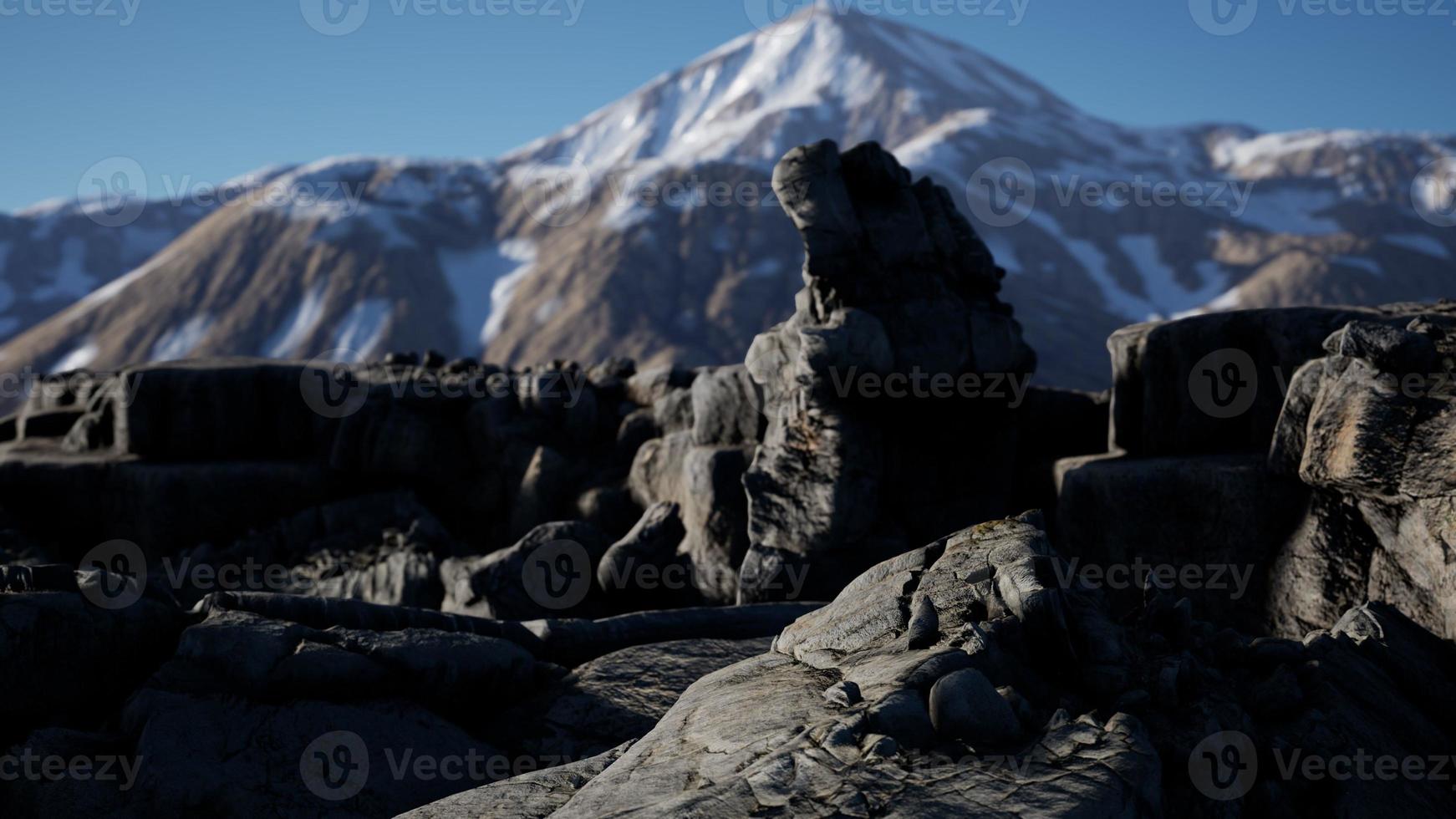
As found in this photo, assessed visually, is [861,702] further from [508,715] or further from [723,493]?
[723,493]
